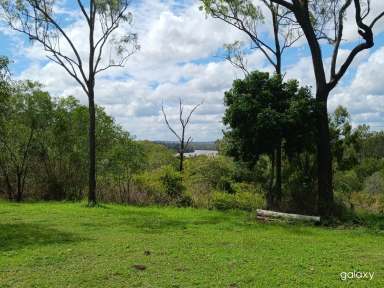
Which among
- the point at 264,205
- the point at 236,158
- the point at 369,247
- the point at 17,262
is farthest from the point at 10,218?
the point at 369,247

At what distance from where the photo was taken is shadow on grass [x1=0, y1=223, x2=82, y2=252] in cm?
1030

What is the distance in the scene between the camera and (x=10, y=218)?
14.6 metres

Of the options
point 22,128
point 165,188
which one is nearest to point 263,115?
point 165,188

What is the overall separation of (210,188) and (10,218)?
30.9 ft

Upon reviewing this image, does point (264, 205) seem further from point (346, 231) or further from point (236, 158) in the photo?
point (346, 231)

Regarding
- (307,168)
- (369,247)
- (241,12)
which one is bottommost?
(369,247)

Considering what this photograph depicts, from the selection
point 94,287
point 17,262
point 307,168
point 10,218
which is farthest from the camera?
point 307,168

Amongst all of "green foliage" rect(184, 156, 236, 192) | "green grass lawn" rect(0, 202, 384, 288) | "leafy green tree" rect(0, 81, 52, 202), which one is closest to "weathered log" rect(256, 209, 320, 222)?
"green grass lawn" rect(0, 202, 384, 288)

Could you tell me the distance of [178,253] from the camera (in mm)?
9344

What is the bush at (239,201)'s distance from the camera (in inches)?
735

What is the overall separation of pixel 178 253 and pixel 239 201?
9.89 metres

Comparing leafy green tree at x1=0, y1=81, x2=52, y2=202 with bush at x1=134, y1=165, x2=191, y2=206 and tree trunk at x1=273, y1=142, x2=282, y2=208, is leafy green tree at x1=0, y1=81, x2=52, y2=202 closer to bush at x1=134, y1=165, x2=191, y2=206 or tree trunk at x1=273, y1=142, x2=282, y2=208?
bush at x1=134, y1=165, x2=191, y2=206

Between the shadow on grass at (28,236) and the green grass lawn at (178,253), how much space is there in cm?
2

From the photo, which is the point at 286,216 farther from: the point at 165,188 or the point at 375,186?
the point at 375,186
